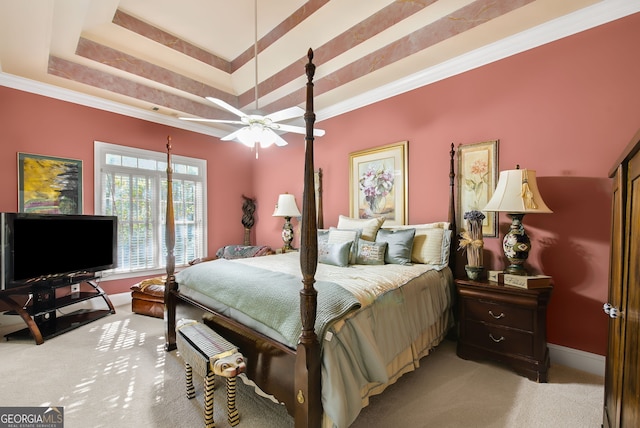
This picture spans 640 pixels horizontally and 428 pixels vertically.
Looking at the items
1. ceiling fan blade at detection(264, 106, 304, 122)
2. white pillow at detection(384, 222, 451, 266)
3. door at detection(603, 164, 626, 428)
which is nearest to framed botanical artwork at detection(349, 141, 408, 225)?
white pillow at detection(384, 222, 451, 266)

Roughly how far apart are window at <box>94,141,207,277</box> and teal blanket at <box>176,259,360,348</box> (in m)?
2.34

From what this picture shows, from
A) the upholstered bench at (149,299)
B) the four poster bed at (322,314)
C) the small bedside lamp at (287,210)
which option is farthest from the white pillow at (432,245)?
the upholstered bench at (149,299)

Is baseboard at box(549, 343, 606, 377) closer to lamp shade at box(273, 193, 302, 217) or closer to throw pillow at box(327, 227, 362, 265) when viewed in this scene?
throw pillow at box(327, 227, 362, 265)

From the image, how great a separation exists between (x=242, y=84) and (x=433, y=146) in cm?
277

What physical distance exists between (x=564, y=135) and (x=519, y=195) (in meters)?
0.72

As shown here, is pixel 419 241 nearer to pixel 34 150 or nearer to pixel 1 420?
pixel 1 420

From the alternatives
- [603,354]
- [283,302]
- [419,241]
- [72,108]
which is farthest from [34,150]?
[603,354]

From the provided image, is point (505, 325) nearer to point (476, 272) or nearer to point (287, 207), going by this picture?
point (476, 272)

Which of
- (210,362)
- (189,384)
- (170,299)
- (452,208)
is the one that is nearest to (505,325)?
(452,208)

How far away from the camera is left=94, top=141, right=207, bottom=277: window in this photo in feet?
12.8

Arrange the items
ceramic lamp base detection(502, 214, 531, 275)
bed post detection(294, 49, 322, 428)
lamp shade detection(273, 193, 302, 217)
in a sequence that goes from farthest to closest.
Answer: lamp shade detection(273, 193, 302, 217) → ceramic lamp base detection(502, 214, 531, 275) → bed post detection(294, 49, 322, 428)

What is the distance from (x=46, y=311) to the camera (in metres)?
2.90

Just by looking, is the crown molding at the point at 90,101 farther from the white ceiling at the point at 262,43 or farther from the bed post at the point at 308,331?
the bed post at the point at 308,331

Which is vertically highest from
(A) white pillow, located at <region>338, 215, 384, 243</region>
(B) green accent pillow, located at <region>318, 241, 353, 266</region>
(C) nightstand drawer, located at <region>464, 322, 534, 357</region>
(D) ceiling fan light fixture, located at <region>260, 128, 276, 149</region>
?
(D) ceiling fan light fixture, located at <region>260, 128, 276, 149</region>
